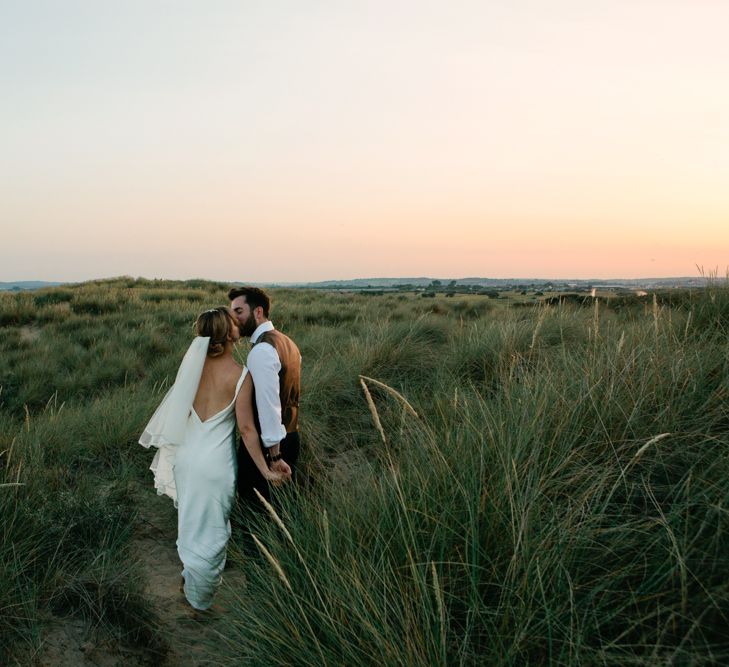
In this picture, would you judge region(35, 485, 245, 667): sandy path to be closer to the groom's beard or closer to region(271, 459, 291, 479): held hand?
region(271, 459, 291, 479): held hand

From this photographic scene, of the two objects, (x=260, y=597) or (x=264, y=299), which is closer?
(x=260, y=597)

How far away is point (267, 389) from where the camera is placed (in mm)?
3748

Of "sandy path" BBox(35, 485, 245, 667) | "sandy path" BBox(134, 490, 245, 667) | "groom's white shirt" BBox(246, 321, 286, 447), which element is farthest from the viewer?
"groom's white shirt" BBox(246, 321, 286, 447)

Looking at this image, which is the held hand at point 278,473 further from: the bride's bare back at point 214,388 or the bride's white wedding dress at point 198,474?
the bride's bare back at point 214,388

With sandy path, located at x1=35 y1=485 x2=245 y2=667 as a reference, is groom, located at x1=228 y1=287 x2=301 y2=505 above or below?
above

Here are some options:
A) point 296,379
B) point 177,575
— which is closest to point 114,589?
point 177,575

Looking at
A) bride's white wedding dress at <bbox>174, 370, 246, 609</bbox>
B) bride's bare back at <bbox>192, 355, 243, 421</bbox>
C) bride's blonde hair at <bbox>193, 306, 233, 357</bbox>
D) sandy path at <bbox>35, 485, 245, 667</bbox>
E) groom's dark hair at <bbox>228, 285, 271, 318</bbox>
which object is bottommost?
sandy path at <bbox>35, 485, 245, 667</bbox>

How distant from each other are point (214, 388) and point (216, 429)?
0.99ft

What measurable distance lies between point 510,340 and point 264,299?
374 cm

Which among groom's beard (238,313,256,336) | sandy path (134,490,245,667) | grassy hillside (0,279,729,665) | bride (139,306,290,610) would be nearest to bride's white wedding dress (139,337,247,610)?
bride (139,306,290,610)

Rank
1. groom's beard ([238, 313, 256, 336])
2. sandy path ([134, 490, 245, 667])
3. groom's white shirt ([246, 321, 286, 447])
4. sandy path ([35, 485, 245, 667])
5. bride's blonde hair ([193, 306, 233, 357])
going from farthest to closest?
1. groom's beard ([238, 313, 256, 336])
2. bride's blonde hair ([193, 306, 233, 357])
3. groom's white shirt ([246, 321, 286, 447])
4. sandy path ([134, 490, 245, 667])
5. sandy path ([35, 485, 245, 667])

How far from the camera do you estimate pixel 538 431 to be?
2938 mm

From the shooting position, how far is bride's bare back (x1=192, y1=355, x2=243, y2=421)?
3.92 metres

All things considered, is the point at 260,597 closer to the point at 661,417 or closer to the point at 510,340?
the point at 661,417
